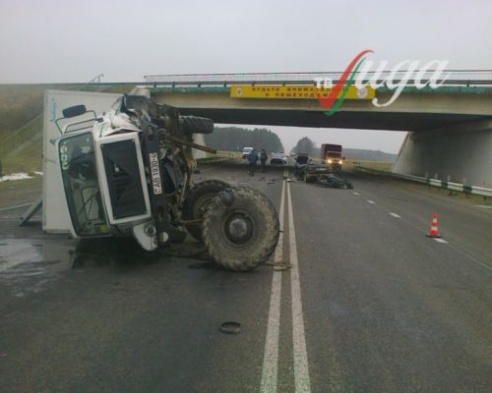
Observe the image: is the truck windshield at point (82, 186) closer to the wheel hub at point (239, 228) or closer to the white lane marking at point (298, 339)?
the wheel hub at point (239, 228)

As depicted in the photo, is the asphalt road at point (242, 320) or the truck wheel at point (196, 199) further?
the truck wheel at point (196, 199)

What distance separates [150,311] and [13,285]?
208 cm

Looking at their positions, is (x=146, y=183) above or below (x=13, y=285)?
above

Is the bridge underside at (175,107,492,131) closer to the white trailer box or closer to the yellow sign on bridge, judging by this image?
the yellow sign on bridge

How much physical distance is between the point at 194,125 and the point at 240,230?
9.87ft

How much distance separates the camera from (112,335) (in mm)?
4727

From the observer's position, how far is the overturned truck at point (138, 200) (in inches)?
278

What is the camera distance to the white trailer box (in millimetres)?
Result: 8594

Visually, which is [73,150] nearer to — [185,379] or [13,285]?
[13,285]

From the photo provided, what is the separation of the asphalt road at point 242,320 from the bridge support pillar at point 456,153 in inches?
971

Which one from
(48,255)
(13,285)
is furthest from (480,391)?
(48,255)

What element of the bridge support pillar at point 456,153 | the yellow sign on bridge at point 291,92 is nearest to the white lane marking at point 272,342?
the bridge support pillar at point 456,153

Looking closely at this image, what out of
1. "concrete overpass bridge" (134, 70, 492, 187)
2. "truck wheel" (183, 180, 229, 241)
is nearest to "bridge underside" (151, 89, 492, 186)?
"concrete overpass bridge" (134, 70, 492, 187)

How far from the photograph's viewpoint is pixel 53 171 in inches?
342
